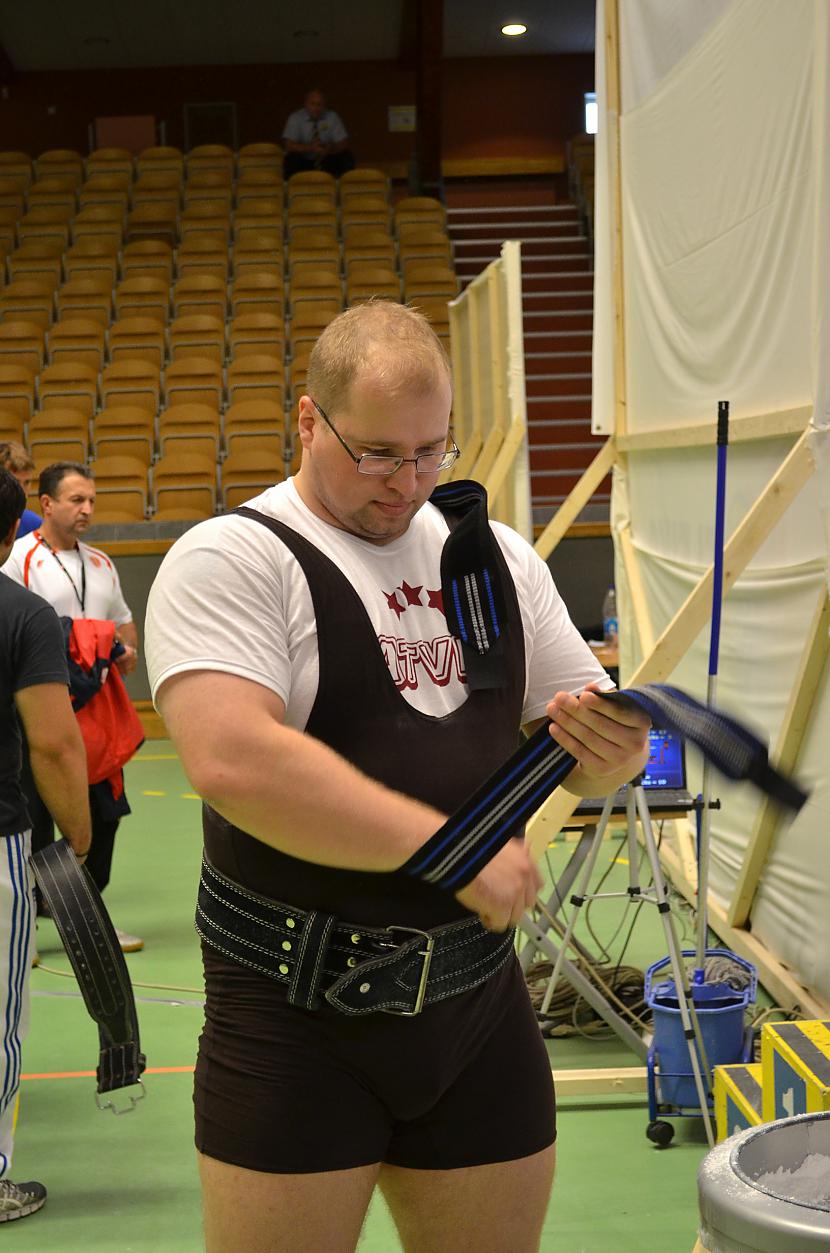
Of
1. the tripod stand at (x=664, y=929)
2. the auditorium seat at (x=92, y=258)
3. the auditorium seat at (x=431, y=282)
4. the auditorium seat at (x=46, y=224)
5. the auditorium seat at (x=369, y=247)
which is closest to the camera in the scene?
the tripod stand at (x=664, y=929)

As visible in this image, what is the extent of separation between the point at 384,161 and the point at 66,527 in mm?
15314

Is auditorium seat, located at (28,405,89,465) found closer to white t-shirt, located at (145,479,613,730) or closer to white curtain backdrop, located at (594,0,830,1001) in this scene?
white curtain backdrop, located at (594,0,830,1001)

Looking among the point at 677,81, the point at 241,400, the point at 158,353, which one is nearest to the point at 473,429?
the point at 677,81

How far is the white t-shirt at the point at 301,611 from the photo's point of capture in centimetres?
148

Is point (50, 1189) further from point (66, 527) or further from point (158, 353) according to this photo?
point (158, 353)

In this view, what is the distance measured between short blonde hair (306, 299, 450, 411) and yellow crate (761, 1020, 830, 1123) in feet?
4.89

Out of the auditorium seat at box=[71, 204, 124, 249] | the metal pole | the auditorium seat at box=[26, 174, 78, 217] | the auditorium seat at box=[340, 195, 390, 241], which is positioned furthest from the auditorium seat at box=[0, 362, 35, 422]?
the metal pole

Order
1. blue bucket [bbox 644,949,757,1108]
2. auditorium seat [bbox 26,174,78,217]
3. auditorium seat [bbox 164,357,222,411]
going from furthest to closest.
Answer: auditorium seat [bbox 26,174,78,217] < auditorium seat [bbox 164,357,222,411] < blue bucket [bbox 644,949,757,1108]

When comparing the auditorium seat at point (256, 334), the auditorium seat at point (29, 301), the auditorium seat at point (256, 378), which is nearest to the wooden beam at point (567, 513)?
the auditorium seat at point (256, 378)

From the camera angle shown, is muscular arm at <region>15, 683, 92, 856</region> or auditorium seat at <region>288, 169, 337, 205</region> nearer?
muscular arm at <region>15, 683, 92, 856</region>

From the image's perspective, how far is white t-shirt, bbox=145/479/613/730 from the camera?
148cm

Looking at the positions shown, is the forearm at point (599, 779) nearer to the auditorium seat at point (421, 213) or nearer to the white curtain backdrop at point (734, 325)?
the white curtain backdrop at point (734, 325)

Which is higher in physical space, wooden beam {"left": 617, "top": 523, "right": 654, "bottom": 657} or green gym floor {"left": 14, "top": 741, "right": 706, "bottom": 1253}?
wooden beam {"left": 617, "top": 523, "right": 654, "bottom": 657}

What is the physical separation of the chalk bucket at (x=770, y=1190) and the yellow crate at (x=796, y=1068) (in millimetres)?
1122
